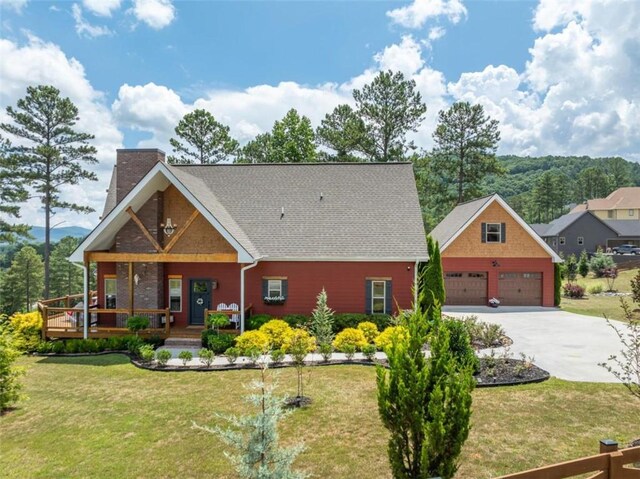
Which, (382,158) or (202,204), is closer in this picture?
(202,204)

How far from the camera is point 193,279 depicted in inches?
677

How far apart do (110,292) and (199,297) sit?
13.1 ft

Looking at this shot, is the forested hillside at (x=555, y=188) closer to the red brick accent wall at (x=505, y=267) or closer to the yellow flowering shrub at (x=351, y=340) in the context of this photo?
the red brick accent wall at (x=505, y=267)

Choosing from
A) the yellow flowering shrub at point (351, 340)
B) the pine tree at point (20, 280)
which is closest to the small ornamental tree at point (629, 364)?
the yellow flowering shrub at point (351, 340)

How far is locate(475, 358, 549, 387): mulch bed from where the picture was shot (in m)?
10.7

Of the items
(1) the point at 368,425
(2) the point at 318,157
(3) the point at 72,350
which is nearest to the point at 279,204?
(3) the point at 72,350

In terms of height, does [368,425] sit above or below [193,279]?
below

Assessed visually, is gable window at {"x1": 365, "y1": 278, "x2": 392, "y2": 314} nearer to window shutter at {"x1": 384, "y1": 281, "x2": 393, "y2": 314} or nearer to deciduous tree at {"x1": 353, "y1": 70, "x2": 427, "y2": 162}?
window shutter at {"x1": 384, "y1": 281, "x2": 393, "y2": 314}

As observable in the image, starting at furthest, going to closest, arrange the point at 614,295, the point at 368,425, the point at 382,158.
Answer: the point at 382,158 < the point at 614,295 < the point at 368,425

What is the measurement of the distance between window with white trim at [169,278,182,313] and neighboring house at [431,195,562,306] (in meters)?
16.5

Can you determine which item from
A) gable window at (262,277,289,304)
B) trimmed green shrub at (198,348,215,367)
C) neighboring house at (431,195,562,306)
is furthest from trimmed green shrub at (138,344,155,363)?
neighboring house at (431,195,562,306)

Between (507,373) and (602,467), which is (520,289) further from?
(602,467)

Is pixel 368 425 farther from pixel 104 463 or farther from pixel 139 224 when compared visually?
pixel 139 224

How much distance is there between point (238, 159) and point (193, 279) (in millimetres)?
26067
